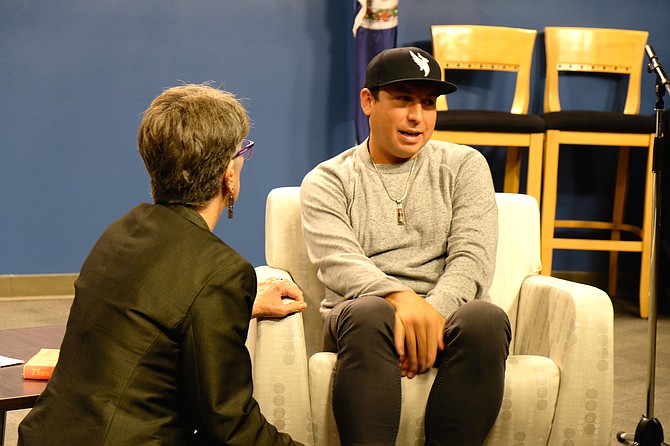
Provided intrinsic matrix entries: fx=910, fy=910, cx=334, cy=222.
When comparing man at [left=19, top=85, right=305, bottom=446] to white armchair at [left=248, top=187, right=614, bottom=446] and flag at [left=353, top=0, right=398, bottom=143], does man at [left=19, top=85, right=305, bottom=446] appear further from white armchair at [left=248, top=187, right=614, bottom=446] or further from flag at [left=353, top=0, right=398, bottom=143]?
flag at [left=353, top=0, right=398, bottom=143]

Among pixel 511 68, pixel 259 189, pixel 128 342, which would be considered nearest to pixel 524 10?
pixel 511 68

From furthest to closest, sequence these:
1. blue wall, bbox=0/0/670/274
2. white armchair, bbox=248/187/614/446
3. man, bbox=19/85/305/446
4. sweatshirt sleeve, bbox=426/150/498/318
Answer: blue wall, bbox=0/0/670/274, sweatshirt sleeve, bbox=426/150/498/318, white armchair, bbox=248/187/614/446, man, bbox=19/85/305/446

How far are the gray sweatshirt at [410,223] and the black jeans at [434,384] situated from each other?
22 cm

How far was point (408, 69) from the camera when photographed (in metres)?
2.13

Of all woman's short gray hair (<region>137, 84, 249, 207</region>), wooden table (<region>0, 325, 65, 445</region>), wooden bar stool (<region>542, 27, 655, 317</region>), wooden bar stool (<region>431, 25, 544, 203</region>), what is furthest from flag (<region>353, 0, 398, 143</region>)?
woman's short gray hair (<region>137, 84, 249, 207</region>)

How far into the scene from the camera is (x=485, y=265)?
2107 mm

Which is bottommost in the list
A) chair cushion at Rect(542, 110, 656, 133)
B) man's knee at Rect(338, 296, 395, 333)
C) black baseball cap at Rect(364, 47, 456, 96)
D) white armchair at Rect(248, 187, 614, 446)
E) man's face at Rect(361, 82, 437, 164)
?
white armchair at Rect(248, 187, 614, 446)

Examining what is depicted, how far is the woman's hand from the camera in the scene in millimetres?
1914

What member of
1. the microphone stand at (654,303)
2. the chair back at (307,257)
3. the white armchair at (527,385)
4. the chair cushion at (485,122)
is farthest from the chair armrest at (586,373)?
the chair cushion at (485,122)

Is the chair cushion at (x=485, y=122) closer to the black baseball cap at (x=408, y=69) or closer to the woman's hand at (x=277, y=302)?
the black baseball cap at (x=408, y=69)

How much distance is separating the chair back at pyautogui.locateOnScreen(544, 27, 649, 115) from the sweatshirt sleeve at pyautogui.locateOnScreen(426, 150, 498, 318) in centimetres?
215

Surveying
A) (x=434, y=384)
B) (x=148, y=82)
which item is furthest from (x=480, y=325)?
(x=148, y=82)

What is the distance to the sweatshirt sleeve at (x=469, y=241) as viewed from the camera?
80.6 inches

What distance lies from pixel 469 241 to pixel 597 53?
7.88ft
